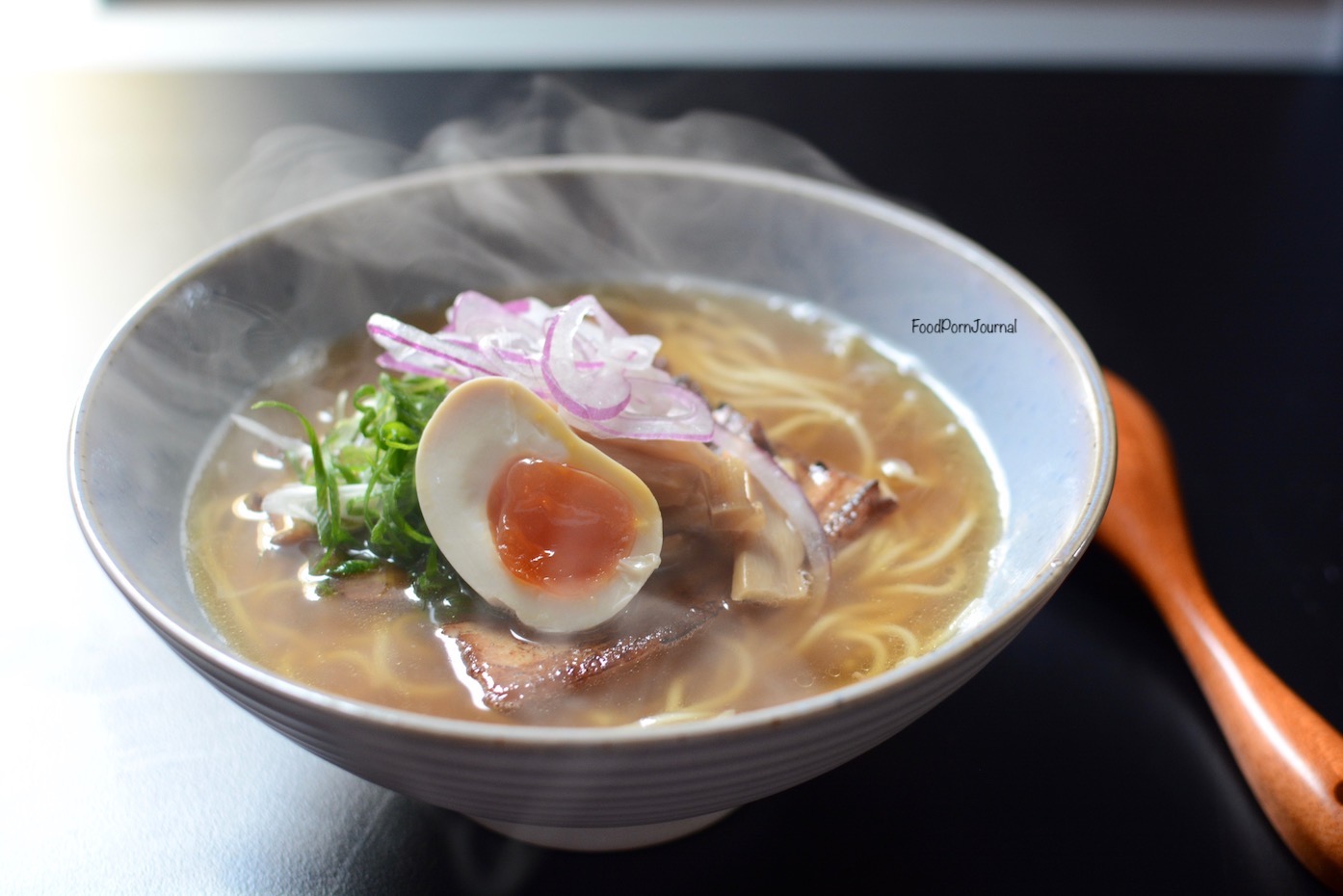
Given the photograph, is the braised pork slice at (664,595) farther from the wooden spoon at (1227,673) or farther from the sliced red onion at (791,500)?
the wooden spoon at (1227,673)

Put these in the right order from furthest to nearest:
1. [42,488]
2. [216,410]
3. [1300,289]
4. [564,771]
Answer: [1300,289] < [42,488] < [216,410] < [564,771]

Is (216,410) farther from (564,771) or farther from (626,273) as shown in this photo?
(564,771)

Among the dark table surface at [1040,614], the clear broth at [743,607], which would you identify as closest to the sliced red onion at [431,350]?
the clear broth at [743,607]

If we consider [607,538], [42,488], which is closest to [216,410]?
[42,488]

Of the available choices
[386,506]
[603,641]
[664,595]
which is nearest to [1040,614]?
[664,595]

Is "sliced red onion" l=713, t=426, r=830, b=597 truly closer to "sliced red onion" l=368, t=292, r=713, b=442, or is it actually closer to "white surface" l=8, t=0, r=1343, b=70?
"sliced red onion" l=368, t=292, r=713, b=442

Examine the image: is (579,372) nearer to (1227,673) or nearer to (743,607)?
(743,607)

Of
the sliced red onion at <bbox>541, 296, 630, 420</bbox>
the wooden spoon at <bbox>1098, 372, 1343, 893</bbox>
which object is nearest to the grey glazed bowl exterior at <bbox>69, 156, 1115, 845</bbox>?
the wooden spoon at <bbox>1098, 372, 1343, 893</bbox>
